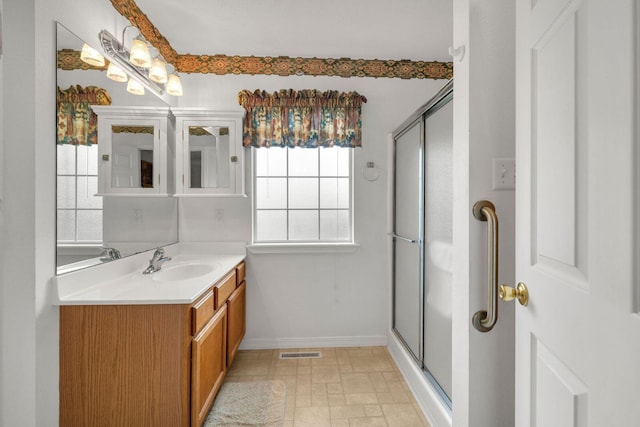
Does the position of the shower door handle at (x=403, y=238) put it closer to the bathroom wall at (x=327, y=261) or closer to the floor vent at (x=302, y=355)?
the bathroom wall at (x=327, y=261)

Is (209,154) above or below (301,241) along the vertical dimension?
above

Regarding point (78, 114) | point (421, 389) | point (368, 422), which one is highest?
point (78, 114)

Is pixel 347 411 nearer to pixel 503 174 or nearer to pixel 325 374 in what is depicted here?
pixel 325 374

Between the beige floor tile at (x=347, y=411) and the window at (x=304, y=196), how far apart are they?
4.29 feet

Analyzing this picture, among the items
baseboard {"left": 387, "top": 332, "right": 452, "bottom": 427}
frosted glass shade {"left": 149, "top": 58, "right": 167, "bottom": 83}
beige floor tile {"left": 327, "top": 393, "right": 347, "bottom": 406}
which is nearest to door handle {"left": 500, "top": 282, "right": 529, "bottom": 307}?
baseboard {"left": 387, "top": 332, "right": 452, "bottom": 427}

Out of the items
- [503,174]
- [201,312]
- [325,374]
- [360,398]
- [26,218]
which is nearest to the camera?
[503,174]

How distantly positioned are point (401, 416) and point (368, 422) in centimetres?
21

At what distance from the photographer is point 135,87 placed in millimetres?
1996

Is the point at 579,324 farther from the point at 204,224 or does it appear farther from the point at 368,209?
the point at 204,224

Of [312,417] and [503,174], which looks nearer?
[503,174]

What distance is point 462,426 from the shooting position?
3.83 ft

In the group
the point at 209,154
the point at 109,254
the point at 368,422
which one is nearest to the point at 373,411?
the point at 368,422

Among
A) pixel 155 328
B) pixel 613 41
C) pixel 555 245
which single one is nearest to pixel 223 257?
pixel 155 328

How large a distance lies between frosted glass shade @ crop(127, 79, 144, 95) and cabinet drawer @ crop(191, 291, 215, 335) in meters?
1.40
